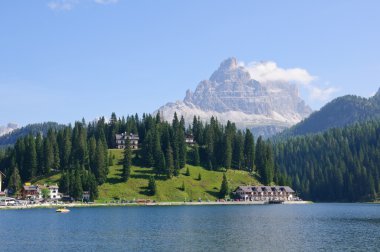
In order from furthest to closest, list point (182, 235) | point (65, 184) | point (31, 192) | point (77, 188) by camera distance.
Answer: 1. point (31, 192)
2. point (65, 184)
3. point (77, 188)
4. point (182, 235)

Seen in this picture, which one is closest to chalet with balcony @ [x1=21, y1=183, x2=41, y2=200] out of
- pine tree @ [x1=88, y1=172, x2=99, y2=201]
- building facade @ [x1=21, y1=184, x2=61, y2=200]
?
building facade @ [x1=21, y1=184, x2=61, y2=200]

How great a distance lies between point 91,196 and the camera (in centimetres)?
18875

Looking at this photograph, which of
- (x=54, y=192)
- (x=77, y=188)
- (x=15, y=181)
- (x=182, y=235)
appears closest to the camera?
(x=182, y=235)

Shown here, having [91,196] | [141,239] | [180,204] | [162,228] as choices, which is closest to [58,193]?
[91,196]

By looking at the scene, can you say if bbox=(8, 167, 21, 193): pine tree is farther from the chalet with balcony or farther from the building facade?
the chalet with balcony

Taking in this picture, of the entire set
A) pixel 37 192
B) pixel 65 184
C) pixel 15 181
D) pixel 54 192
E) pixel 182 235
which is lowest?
pixel 182 235

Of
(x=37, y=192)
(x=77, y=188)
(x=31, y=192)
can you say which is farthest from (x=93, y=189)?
(x=31, y=192)

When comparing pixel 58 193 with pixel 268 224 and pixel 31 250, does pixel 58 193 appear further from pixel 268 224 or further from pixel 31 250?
pixel 31 250

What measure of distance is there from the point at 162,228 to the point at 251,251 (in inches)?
1343

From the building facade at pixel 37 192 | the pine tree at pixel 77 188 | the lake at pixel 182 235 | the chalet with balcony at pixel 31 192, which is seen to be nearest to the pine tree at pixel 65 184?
the building facade at pixel 37 192

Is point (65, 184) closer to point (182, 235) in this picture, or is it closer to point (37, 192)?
point (37, 192)

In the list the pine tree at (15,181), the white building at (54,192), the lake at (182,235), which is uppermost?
the pine tree at (15,181)

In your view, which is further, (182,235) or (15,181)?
(15,181)

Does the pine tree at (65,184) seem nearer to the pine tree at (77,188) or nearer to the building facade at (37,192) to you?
the building facade at (37,192)
